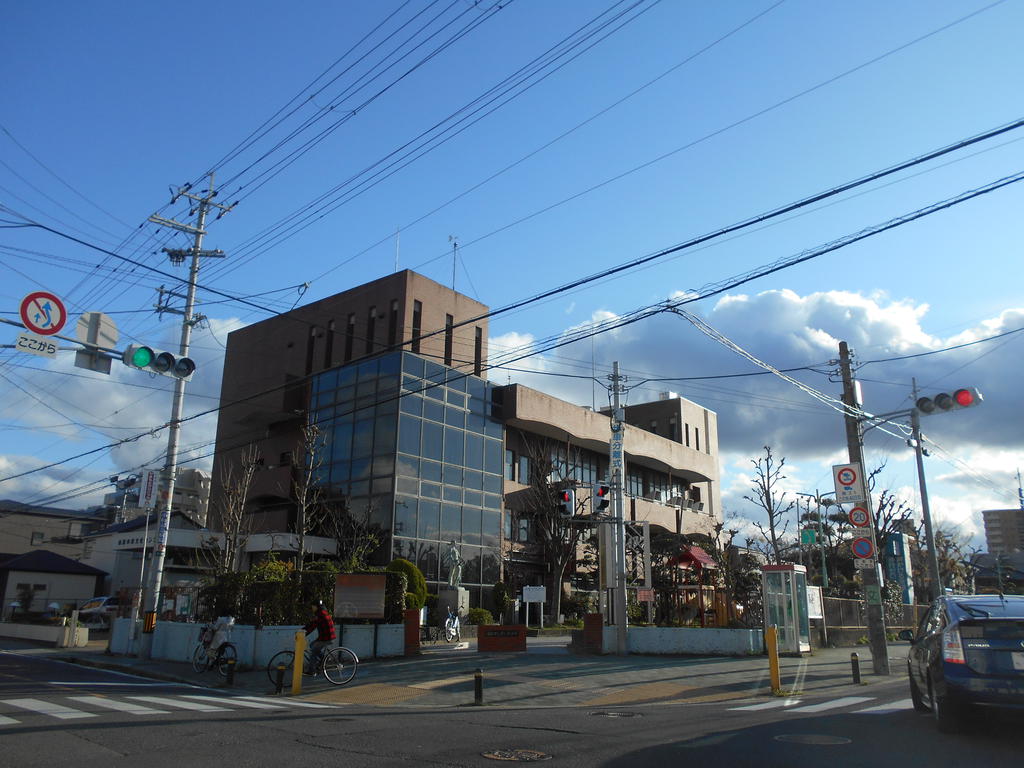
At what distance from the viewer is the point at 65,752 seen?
8.11 meters

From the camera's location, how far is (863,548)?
60.4 feet

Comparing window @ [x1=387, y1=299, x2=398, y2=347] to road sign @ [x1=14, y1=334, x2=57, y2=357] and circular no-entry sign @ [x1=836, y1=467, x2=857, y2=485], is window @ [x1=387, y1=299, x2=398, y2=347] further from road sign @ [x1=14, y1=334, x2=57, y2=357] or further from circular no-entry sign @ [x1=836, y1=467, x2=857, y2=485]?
road sign @ [x1=14, y1=334, x2=57, y2=357]

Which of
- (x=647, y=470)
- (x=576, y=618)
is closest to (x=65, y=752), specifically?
(x=576, y=618)

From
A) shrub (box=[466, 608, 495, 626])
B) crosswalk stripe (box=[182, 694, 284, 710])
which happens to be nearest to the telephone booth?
crosswalk stripe (box=[182, 694, 284, 710])

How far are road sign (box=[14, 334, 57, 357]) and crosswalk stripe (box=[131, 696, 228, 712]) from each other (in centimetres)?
603

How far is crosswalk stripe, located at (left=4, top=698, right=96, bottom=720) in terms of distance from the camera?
35.5 feet

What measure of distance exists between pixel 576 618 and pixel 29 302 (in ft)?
115

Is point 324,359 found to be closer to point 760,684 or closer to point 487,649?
point 487,649

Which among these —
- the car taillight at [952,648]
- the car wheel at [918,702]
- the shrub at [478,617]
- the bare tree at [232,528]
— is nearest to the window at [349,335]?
the bare tree at [232,528]

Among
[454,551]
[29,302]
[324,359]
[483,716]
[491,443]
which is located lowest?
[483,716]

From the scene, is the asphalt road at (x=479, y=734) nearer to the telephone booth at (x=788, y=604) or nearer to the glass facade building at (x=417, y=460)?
the telephone booth at (x=788, y=604)

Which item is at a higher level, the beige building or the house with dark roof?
the beige building

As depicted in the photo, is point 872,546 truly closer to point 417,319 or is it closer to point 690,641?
point 690,641

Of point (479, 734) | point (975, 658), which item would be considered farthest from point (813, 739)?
point (479, 734)
